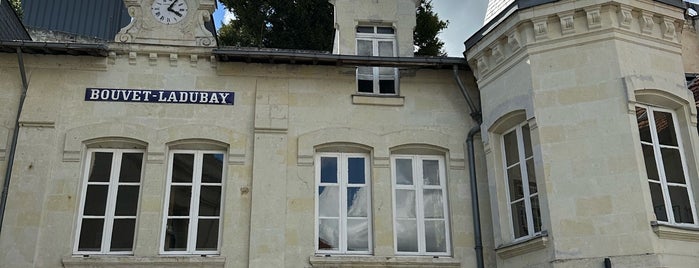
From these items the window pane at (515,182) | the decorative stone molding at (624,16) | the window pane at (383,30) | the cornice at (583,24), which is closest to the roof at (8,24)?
the window pane at (383,30)

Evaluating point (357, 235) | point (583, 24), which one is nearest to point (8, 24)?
point (357, 235)

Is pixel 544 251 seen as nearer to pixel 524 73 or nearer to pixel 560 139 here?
pixel 560 139

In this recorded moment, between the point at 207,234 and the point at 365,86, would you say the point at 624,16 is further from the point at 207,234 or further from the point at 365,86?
the point at 207,234

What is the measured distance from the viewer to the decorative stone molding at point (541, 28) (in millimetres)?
10102

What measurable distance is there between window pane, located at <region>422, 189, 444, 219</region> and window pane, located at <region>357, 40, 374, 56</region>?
2.83 m

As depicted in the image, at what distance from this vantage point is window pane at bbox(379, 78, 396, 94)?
11.6 metres

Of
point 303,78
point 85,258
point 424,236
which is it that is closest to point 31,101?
point 85,258

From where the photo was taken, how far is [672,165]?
9.96 metres

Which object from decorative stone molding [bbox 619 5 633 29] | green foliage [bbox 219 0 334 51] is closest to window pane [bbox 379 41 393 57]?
decorative stone molding [bbox 619 5 633 29]

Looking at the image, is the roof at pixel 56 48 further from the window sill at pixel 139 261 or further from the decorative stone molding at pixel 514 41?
the decorative stone molding at pixel 514 41

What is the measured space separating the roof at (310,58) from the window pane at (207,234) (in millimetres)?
2720

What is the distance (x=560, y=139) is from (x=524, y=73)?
1223 millimetres

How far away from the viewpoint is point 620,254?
8.77 metres

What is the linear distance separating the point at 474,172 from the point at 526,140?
1.03 m
